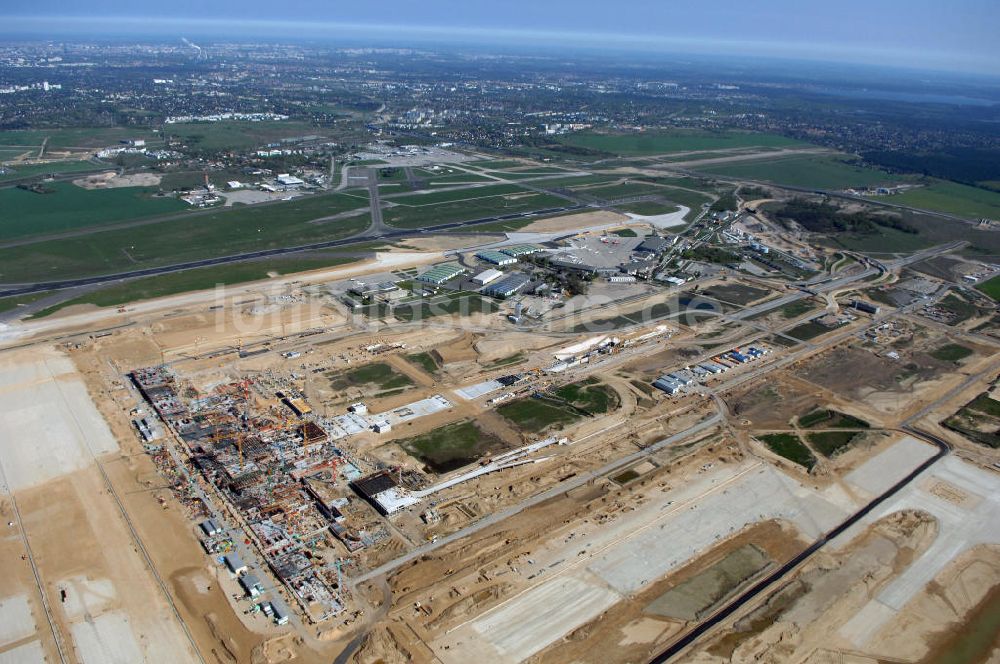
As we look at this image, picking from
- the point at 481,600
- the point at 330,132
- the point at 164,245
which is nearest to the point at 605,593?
the point at 481,600

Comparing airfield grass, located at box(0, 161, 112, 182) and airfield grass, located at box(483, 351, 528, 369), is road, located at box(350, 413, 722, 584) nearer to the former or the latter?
airfield grass, located at box(483, 351, 528, 369)

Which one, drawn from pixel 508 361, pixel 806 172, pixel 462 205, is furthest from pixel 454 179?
pixel 806 172

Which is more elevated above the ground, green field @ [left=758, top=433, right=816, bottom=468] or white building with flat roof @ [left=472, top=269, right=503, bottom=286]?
green field @ [left=758, top=433, right=816, bottom=468]

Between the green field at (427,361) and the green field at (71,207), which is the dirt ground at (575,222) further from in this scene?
the green field at (71,207)

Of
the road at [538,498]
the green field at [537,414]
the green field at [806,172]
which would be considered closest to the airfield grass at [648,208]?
the green field at [806,172]

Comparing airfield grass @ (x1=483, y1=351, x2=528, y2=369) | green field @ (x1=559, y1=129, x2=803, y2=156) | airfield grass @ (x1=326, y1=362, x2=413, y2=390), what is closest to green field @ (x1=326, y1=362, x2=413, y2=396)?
airfield grass @ (x1=326, y1=362, x2=413, y2=390)

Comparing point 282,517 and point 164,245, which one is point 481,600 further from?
point 164,245
